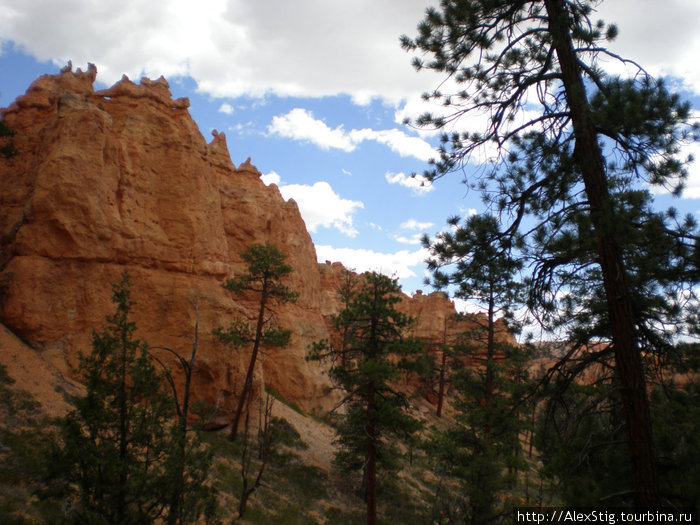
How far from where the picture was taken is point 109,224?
61.8ft

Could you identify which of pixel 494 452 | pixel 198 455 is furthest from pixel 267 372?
pixel 198 455

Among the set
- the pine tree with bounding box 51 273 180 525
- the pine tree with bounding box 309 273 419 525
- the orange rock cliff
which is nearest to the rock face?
the orange rock cliff

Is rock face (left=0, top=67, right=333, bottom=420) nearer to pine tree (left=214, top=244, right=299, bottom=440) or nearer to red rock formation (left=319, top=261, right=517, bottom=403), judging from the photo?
pine tree (left=214, top=244, right=299, bottom=440)

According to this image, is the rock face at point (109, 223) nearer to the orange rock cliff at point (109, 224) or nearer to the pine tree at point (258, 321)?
the orange rock cliff at point (109, 224)

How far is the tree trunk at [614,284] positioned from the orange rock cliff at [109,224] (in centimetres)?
1542

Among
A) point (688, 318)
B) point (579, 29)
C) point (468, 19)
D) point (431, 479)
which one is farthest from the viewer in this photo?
point (431, 479)

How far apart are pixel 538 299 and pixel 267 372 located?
85.5 ft

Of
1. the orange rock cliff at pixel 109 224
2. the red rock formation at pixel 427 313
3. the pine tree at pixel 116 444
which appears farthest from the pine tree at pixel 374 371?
the red rock formation at pixel 427 313

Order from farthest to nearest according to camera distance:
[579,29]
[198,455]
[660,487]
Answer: [198,455], [579,29], [660,487]

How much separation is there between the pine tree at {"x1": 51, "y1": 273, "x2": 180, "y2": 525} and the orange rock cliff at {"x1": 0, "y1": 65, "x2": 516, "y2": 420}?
32.5ft

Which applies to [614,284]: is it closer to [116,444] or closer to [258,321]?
[116,444]

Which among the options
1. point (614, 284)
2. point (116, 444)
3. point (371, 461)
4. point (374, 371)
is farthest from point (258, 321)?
point (614, 284)

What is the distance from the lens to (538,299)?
230 inches

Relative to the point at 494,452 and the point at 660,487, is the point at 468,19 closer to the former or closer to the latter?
the point at 660,487
